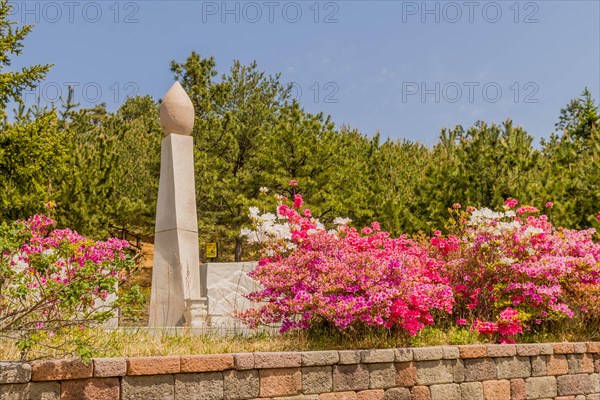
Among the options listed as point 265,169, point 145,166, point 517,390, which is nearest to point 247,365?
point 517,390

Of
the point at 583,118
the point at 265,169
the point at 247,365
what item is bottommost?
the point at 247,365

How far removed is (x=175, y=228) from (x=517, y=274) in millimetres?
5375

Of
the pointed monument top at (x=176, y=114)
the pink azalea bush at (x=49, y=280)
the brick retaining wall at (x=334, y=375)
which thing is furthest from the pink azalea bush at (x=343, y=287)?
the pointed monument top at (x=176, y=114)

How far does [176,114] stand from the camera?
10344 millimetres

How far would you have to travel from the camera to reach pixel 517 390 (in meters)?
7.20

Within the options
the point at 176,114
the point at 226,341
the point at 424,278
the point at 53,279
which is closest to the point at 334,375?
the point at 226,341

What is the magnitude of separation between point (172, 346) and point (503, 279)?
15.7ft

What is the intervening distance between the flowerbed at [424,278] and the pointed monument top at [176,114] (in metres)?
2.79

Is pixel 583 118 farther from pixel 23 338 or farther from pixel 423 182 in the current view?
pixel 23 338

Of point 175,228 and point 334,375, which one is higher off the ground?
point 175,228

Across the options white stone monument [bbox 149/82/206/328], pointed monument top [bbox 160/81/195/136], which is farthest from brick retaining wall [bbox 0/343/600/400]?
pointed monument top [bbox 160/81/195/136]

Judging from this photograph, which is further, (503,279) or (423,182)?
(423,182)

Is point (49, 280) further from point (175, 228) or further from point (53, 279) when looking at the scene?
point (175, 228)

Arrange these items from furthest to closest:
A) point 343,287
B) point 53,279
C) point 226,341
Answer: point 343,287 → point 226,341 → point 53,279
